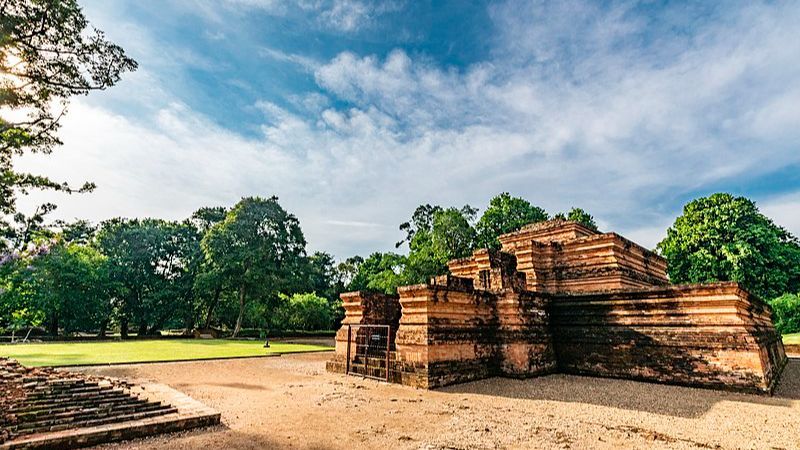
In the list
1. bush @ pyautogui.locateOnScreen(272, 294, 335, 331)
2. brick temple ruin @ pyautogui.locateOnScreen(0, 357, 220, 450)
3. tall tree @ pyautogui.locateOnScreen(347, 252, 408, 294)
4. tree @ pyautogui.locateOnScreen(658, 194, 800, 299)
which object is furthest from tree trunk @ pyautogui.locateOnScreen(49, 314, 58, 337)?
tree @ pyautogui.locateOnScreen(658, 194, 800, 299)

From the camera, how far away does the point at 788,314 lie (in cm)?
2373

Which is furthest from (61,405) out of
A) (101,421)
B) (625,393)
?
(625,393)

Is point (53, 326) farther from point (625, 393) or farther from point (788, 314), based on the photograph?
point (788, 314)

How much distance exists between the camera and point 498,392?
8.16 m

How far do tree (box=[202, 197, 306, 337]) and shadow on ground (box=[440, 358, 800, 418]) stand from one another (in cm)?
2671

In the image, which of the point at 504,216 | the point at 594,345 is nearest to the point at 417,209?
the point at 504,216

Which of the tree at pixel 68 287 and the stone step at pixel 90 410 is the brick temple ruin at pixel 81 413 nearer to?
the stone step at pixel 90 410

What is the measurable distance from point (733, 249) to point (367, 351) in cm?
2908

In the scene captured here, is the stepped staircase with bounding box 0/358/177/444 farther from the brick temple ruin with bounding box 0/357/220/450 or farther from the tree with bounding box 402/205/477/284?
the tree with bounding box 402/205/477/284

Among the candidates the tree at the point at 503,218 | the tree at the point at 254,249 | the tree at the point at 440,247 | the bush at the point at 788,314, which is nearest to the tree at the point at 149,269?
the tree at the point at 254,249

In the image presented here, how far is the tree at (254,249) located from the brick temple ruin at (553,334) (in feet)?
73.5

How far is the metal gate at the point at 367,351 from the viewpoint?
1012 cm

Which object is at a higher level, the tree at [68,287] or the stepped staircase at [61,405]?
the tree at [68,287]

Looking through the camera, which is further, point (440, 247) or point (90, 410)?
point (440, 247)
